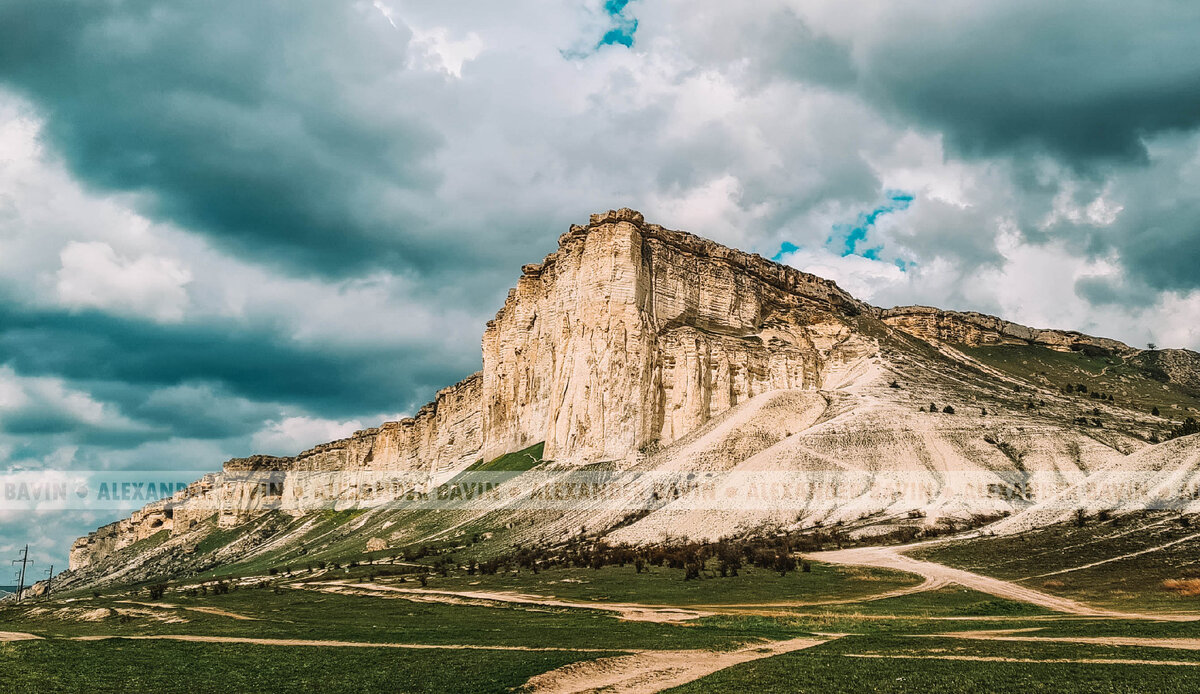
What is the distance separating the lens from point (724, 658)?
1906 centimetres

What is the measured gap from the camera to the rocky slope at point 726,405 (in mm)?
64750

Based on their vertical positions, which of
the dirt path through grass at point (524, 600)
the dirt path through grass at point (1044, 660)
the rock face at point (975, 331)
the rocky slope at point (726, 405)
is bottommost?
the dirt path through grass at point (524, 600)

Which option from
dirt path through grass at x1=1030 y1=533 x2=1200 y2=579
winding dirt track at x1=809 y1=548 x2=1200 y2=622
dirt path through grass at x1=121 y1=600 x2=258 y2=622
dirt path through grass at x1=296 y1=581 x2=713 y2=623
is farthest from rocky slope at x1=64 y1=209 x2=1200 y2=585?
dirt path through grass at x1=121 y1=600 x2=258 y2=622

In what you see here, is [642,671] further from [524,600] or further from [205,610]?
[205,610]

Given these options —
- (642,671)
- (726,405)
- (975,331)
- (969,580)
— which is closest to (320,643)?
(642,671)

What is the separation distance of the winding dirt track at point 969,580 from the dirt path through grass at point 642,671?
12.7 metres

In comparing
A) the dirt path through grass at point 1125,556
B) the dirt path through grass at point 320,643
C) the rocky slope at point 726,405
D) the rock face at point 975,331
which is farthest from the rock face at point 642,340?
the dirt path through grass at point 320,643

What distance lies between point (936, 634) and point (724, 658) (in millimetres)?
7350

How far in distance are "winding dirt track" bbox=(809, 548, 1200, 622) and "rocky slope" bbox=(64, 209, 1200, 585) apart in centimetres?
1214

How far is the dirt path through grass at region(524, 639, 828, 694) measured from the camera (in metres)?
16.0

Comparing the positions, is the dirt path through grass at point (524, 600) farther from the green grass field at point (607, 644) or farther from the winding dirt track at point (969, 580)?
the winding dirt track at point (969, 580)

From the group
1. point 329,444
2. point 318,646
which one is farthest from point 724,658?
point 329,444

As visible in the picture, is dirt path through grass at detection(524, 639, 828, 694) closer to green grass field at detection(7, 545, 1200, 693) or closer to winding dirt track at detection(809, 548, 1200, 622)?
green grass field at detection(7, 545, 1200, 693)

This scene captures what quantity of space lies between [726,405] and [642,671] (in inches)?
3077
